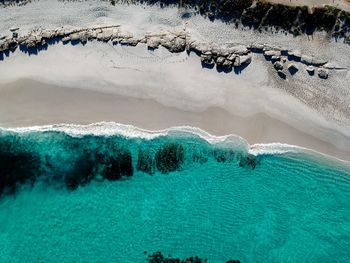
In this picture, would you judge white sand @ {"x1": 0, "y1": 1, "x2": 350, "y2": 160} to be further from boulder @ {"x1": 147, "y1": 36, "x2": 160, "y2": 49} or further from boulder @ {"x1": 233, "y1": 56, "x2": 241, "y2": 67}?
boulder @ {"x1": 233, "y1": 56, "x2": 241, "y2": 67}

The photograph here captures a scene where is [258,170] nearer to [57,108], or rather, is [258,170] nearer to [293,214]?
[293,214]

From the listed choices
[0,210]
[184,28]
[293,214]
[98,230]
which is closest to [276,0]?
[184,28]

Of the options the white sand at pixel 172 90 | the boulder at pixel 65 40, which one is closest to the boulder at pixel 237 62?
the white sand at pixel 172 90

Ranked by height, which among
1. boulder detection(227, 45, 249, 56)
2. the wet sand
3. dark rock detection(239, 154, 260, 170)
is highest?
boulder detection(227, 45, 249, 56)

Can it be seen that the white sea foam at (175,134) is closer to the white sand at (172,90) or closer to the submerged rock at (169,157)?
the white sand at (172,90)

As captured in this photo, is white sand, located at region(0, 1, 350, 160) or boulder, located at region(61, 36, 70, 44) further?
boulder, located at region(61, 36, 70, 44)

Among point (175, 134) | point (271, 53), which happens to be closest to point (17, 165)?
point (175, 134)

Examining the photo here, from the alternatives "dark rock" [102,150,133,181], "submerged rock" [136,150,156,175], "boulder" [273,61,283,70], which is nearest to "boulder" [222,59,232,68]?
"boulder" [273,61,283,70]
